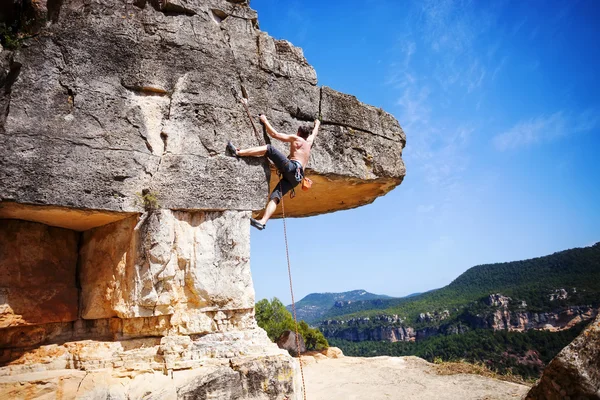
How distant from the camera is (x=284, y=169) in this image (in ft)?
14.7

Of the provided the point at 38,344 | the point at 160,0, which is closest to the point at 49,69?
the point at 160,0

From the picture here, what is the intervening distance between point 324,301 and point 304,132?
520 ft

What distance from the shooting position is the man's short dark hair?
480 cm

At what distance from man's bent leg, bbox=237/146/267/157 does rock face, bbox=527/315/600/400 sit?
3826mm

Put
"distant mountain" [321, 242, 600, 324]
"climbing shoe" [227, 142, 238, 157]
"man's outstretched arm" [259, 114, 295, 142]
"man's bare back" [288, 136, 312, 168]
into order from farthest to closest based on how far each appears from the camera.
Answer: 1. "distant mountain" [321, 242, 600, 324]
2. "man's bare back" [288, 136, 312, 168]
3. "man's outstretched arm" [259, 114, 295, 142]
4. "climbing shoe" [227, 142, 238, 157]

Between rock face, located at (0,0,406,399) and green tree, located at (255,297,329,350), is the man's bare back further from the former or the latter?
green tree, located at (255,297,329,350)

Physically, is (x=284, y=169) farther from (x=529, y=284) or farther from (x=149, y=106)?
(x=529, y=284)

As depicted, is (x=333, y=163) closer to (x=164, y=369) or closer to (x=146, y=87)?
(x=146, y=87)

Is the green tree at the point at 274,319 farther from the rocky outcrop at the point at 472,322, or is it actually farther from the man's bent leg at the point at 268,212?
the rocky outcrop at the point at 472,322

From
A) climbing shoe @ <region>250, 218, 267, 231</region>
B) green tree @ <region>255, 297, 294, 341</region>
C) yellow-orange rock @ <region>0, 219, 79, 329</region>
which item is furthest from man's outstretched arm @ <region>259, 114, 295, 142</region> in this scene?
green tree @ <region>255, 297, 294, 341</region>

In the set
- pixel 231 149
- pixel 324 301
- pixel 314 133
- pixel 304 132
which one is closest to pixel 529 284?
pixel 314 133

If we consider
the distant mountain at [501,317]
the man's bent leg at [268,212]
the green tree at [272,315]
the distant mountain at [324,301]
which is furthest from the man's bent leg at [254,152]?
the distant mountain at [324,301]

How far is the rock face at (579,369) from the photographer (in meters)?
3.70

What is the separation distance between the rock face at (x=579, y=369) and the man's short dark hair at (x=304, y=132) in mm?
3668
